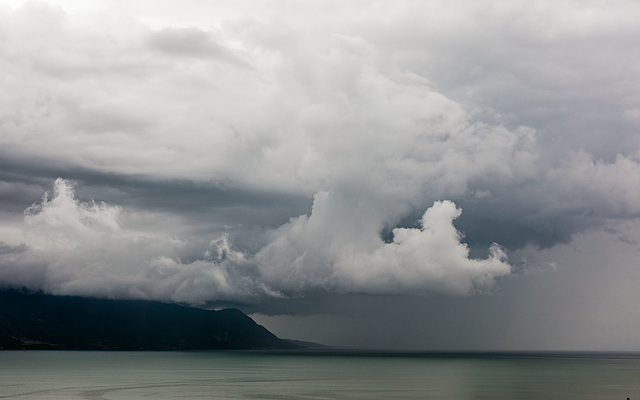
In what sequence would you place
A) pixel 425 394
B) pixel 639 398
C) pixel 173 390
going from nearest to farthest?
pixel 639 398 → pixel 425 394 → pixel 173 390

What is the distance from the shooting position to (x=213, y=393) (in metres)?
184

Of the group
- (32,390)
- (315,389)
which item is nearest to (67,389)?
(32,390)

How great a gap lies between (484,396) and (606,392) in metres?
45.1

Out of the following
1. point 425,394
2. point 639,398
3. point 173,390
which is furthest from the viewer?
point 173,390

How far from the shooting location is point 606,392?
18800 centimetres

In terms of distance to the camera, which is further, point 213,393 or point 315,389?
point 315,389

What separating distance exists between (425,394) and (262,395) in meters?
47.5

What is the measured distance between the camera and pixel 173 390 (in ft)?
634

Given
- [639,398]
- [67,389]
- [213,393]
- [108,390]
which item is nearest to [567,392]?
[639,398]

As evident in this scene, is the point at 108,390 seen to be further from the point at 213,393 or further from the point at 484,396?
the point at 484,396

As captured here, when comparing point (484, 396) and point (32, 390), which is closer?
point (484, 396)

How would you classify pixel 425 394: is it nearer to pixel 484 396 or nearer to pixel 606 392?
pixel 484 396

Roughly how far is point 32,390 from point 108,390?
71.6ft

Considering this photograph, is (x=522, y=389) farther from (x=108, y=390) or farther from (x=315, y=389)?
(x=108, y=390)
